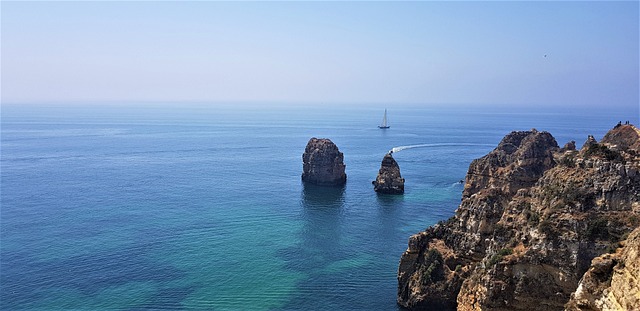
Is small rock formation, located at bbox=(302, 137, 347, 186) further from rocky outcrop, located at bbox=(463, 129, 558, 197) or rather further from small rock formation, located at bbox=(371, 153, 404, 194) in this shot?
rocky outcrop, located at bbox=(463, 129, 558, 197)

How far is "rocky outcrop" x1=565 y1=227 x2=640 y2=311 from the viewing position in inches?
936

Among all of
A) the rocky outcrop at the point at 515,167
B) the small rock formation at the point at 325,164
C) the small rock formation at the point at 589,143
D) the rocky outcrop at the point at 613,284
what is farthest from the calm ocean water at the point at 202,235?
the rocky outcrop at the point at 613,284

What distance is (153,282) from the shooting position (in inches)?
2384

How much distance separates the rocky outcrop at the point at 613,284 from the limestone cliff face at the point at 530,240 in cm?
769

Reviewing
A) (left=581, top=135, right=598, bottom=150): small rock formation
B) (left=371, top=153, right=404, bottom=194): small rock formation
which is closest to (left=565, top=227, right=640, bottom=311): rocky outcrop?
(left=581, top=135, right=598, bottom=150): small rock formation

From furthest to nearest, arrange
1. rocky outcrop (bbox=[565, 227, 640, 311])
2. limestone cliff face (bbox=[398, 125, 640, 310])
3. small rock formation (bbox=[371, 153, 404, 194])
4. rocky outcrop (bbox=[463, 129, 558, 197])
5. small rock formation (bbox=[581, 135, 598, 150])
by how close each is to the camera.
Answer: small rock formation (bbox=[371, 153, 404, 194])
rocky outcrop (bbox=[463, 129, 558, 197])
small rock formation (bbox=[581, 135, 598, 150])
limestone cliff face (bbox=[398, 125, 640, 310])
rocky outcrop (bbox=[565, 227, 640, 311])

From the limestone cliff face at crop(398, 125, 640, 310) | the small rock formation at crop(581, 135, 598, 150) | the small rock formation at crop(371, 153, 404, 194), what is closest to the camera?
the limestone cliff face at crop(398, 125, 640, 310)

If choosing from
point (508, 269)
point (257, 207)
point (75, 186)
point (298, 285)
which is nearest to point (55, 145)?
point (75, 186)

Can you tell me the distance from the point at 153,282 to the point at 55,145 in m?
167

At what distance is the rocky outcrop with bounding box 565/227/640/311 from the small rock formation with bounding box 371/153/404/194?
84.4m

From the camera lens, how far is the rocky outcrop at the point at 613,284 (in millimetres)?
23781

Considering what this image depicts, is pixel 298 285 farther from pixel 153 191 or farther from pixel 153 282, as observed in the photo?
pixel 153 191

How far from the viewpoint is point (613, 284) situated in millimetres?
25828

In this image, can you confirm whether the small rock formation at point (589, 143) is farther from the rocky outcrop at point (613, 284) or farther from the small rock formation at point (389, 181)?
the small rock formation at point (389, 181)
